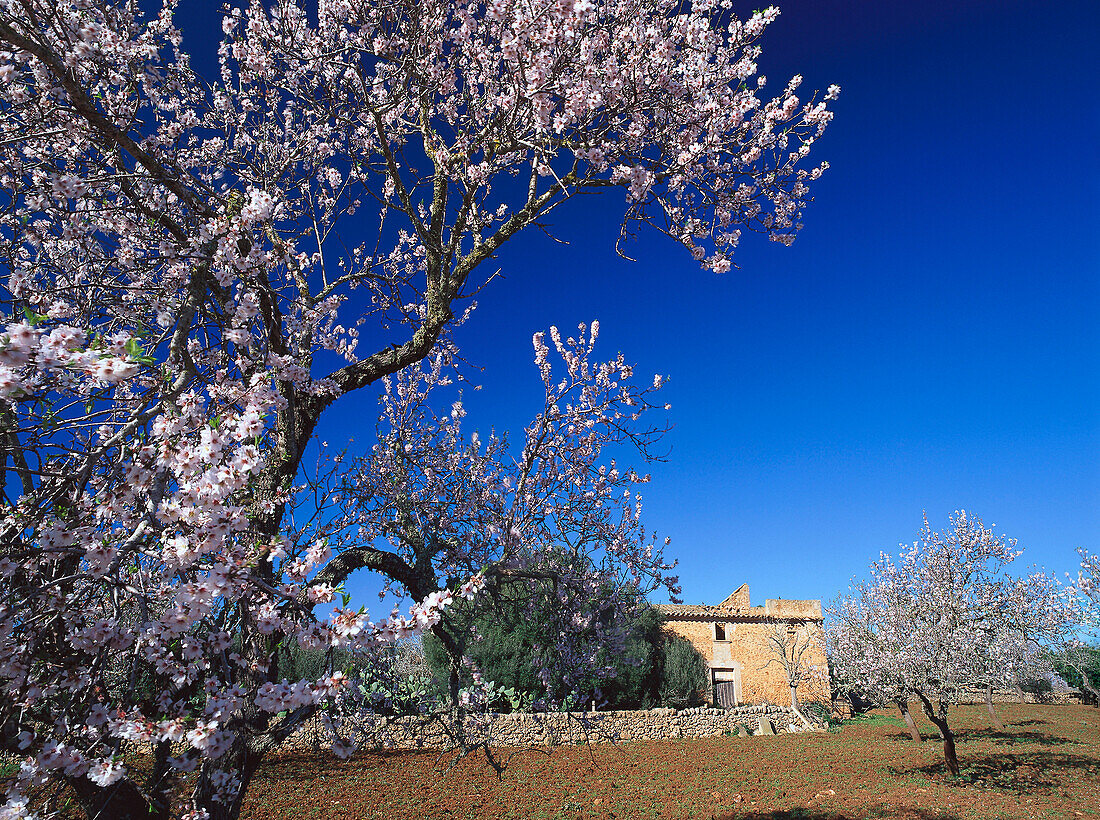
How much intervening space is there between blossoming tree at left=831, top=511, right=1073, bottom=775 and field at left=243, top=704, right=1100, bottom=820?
4.26 feet

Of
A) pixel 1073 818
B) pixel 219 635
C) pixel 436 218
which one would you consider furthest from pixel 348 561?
pixel 1073 818

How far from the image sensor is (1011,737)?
16797 mm

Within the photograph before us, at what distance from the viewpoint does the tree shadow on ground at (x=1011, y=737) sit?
51.6ft

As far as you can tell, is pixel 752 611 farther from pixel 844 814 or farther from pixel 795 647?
pixel 844 814

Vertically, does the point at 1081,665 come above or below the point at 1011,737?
above

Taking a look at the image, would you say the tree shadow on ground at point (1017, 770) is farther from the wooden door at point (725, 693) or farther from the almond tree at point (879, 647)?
the wooden door at point (725, 693)

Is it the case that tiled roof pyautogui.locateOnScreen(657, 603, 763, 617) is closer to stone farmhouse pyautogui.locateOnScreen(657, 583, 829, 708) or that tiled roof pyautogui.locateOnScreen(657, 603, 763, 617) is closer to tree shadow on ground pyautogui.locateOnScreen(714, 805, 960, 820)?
stone farmhouse pyautogui.locateOnScreen(657, 583, 829, 708)

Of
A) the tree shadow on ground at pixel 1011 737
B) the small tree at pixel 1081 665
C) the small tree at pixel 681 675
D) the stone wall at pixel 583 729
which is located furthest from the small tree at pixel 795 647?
the small tree at pixel 1081 665

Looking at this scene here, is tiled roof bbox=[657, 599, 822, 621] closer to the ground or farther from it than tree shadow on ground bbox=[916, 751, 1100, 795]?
farther from it

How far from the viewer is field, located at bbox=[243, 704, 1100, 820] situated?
351 inches

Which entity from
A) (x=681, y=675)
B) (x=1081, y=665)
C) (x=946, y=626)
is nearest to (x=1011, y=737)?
(x=946, y=626)

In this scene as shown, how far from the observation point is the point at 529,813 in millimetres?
8852

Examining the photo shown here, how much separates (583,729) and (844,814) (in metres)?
4.49

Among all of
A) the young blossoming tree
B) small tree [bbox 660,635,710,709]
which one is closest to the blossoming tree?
small tree [bbox 660,635,710,709]
